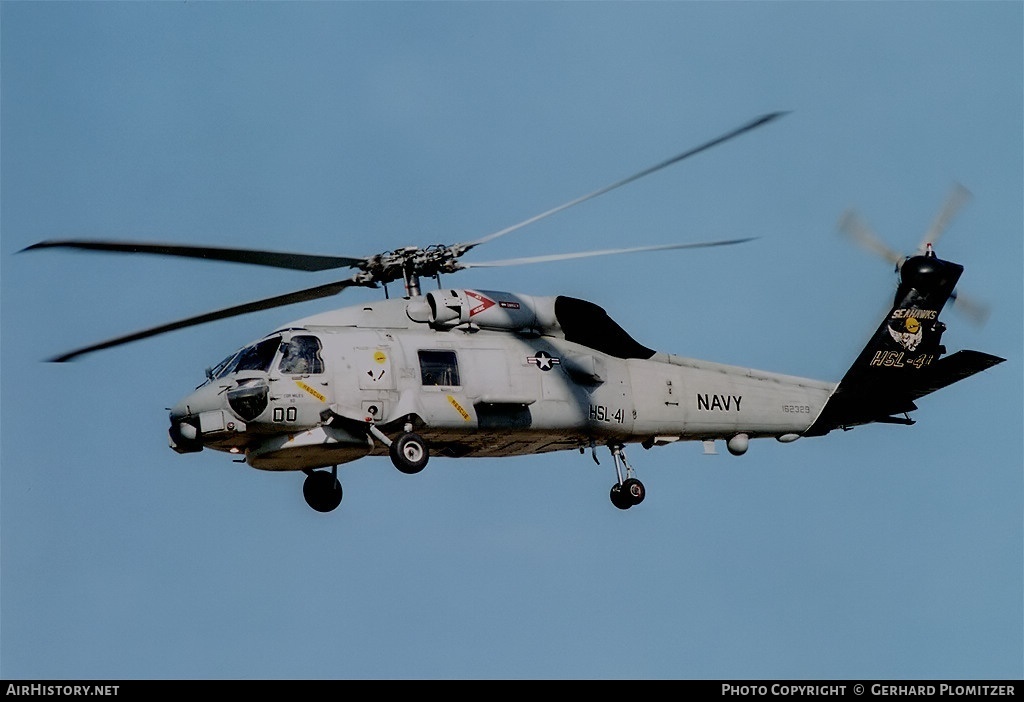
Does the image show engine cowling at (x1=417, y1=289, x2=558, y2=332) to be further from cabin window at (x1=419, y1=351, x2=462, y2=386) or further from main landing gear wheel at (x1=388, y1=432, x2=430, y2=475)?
main landing gear wheel at (x1=388, y1=432, x2=430, y2=475)

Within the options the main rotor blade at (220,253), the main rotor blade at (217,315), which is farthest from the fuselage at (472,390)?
the main rotor blade at (220,253)

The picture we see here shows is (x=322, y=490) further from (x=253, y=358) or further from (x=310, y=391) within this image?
(x=253, y=358)

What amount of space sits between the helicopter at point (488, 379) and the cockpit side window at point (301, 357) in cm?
2

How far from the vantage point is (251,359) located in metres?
22.5

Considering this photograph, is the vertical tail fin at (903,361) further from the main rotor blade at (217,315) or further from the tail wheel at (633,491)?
the main rotor blade at (217,315)

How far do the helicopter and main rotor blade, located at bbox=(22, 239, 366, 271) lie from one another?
0.09 feet

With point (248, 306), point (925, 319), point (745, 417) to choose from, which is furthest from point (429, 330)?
point (925, 319)

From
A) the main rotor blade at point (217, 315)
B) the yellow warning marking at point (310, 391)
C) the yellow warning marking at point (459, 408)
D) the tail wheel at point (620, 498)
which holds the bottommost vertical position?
the tail wheel at point (620, 498)

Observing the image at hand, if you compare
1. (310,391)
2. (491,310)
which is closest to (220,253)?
(310,391)

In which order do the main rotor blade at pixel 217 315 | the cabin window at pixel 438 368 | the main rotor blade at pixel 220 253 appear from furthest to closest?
the cabin window at pixel 438 368 < the main rotor blade at pixel 217 315 < the main rotor blade at pixel 220 253

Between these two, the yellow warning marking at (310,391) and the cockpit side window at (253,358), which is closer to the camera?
the yellow warning marking at (310,391)

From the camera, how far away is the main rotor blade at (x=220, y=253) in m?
20.0

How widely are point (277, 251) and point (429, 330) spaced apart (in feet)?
9.60
